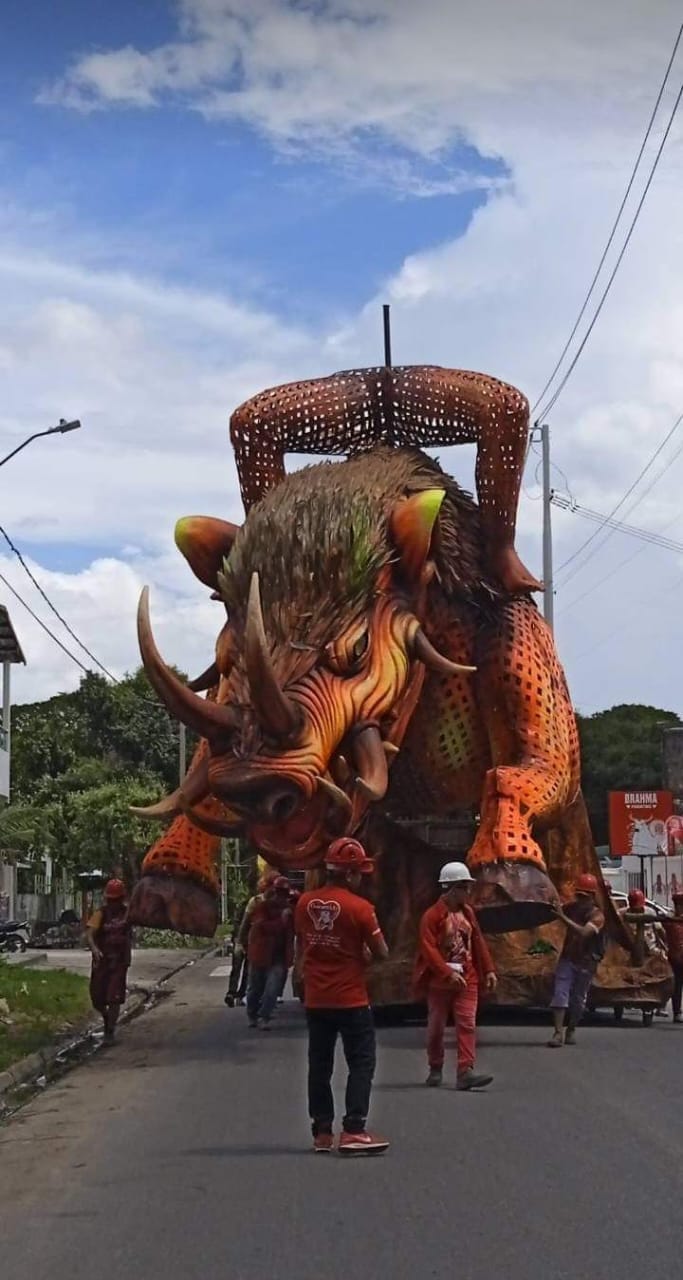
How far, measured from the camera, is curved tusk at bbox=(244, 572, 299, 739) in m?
10.4

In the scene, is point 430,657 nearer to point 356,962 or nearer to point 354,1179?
point 356,962

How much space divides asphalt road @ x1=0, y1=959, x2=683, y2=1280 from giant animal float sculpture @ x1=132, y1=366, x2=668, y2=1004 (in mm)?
1659

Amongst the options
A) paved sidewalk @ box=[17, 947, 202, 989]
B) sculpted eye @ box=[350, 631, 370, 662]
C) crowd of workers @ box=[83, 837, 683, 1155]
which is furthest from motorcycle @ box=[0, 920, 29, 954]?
sculpted eye @ box=[350, 631, 370, 662]

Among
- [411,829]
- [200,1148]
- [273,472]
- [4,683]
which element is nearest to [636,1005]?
[411,829]

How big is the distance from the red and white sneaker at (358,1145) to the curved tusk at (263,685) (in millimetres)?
3125

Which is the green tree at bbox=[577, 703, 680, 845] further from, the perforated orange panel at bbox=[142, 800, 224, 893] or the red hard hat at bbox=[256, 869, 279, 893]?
the perforated orange panel at bbox=[142, 800, 224, 893]

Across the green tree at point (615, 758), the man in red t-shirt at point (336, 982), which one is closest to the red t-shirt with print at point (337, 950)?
the man in red t-shirt at point (336, 982)

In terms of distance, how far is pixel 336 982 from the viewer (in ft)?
26.6

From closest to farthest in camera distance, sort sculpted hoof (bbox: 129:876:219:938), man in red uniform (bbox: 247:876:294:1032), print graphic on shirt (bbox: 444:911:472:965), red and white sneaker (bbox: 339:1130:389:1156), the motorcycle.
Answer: red and white sneaker (bbox: 339:1130:389:1156)
print graphic on shirt (bbox: 444:911:472:965)
sculpted hoof (bbox: 129:876:219:938)
man in red uniform (bbox: 247:876:294:1032)
the motorcycle

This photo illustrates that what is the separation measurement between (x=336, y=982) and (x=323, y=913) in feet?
1.06

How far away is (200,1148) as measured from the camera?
8492 mm

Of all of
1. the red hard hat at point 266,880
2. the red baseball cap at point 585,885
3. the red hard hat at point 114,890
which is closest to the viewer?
the red baseball cap at point 585,885

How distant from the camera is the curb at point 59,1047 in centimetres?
1207

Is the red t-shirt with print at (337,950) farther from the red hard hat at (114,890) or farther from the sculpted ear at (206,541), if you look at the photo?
the red hard hat at (114,890)
